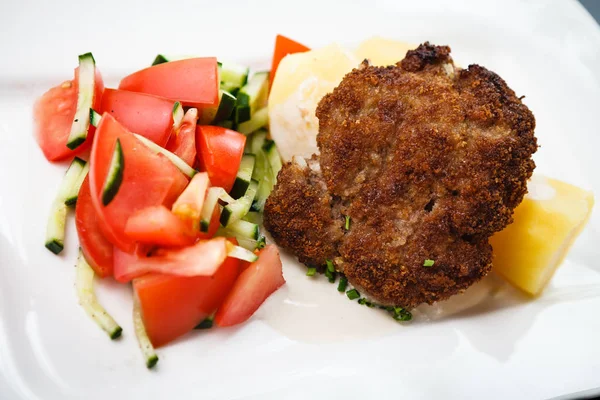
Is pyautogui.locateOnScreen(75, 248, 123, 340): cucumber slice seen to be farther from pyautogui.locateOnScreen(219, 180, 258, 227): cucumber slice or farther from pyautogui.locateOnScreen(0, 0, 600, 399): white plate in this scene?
pyautogui.locateOnScreen(219, 180, 258, 227): cucumber slice

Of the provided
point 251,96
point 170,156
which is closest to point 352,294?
point 170,156

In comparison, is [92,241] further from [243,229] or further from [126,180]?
[243,229]

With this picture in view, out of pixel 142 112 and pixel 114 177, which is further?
pixel 142 112

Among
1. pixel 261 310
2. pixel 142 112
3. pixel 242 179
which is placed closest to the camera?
pixel 261 310

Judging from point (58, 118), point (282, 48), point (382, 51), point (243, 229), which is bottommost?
point (243, 229)

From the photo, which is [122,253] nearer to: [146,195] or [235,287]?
[146,195]

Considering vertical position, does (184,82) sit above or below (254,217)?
above
